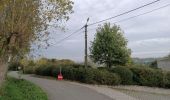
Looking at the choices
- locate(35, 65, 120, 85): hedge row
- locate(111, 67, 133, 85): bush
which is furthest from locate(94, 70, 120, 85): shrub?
locate(111, 67, 133, 85): bush

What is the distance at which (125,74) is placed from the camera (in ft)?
118

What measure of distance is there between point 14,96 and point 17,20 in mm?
5148

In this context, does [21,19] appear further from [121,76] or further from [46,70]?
[46,70]

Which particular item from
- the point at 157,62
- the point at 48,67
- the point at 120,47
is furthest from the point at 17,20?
the point at 157,62

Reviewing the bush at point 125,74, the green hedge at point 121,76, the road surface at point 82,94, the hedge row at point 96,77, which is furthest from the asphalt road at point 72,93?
the bush at point 125,74

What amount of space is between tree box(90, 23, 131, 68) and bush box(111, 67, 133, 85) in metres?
5.74

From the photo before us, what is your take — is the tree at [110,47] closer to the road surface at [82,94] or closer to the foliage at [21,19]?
the road surface at [82,94]

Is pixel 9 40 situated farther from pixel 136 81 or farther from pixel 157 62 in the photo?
pixel 157 62

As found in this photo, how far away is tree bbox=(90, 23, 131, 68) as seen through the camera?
41969 mm

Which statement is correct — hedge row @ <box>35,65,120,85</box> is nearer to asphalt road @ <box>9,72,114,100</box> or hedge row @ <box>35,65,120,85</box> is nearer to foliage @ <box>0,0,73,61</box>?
asphalt road @ <box>9,72,114,100</box>

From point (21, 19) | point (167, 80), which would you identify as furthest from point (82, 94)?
point (167, 80)

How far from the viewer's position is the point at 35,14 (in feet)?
49.5

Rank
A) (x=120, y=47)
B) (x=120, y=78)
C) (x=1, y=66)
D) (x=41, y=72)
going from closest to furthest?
(x=1, y=66)
(x=120, y=78)
(x=120, y=47)
(x=41, y=72)

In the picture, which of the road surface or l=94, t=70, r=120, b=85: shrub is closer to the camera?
the road surface
